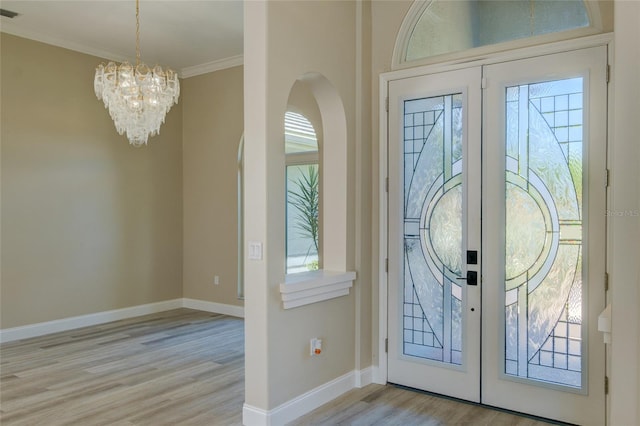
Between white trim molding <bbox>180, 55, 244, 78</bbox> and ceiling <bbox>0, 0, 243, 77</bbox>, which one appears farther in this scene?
white trim molding <bbox>180, 55, 244, 78</bbox>

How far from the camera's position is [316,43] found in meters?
3.51

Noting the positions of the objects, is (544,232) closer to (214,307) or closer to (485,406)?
(485,406)

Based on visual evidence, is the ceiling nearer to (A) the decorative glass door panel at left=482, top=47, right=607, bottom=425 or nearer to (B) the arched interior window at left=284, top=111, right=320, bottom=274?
(B) the arched interior window at left=284, top=111, right=320, bottom=274

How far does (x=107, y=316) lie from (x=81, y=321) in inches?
12.9

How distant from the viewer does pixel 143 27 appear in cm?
516

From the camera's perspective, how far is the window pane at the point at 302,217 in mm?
6285

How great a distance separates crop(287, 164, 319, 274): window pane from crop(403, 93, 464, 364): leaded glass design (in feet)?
8.34

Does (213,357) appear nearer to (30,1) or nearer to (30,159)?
(30,159)

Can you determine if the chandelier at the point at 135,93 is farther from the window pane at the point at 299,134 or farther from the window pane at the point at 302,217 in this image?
the window pane at the point at 302,217

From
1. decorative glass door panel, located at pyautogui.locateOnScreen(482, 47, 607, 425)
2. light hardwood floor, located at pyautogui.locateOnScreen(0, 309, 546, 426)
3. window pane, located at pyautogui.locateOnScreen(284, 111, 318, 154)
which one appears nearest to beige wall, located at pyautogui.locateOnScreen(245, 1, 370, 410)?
light hardwood floor, located at pyautogui.locateOnScreen(0, 309, 546, 426)

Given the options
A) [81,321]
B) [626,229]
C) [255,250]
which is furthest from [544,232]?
[81,321]

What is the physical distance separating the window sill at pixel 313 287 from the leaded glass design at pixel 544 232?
1158 mm

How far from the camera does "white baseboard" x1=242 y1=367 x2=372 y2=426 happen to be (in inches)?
124

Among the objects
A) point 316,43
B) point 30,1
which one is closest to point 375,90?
point 316,43
